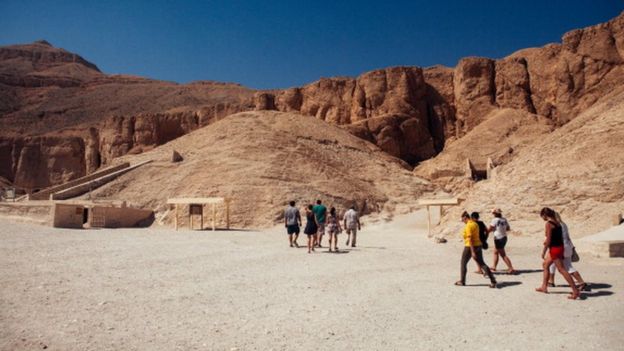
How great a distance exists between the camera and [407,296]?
28.5 feet

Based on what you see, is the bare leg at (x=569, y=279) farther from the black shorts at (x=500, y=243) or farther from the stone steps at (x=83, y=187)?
the stone steps at (x=83, y=187)

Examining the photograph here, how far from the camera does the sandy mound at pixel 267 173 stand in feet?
94.9

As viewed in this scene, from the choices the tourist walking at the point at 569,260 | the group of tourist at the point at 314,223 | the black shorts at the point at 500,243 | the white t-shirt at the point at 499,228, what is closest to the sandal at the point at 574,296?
the tourist walking at the point at 569,260

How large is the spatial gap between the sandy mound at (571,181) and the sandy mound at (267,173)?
33.6ft

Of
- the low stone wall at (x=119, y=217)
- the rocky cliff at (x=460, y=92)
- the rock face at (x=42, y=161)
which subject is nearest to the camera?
the low stone wall at (x=119, y=217)

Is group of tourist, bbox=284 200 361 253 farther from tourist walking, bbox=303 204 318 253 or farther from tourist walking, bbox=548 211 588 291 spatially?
tourist walking, bbox=548 211 588 291

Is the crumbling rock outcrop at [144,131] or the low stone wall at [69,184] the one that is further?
the crumbling rock outcrop at [144,131]

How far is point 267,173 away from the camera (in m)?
31.2

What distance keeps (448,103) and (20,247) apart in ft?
165

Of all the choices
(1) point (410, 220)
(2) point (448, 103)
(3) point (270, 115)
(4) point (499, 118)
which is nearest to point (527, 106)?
(4) point (499, 118)

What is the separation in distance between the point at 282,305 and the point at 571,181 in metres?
14.2

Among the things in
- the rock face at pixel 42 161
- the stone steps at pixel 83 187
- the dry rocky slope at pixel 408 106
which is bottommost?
the stone steps at pixel 83 187

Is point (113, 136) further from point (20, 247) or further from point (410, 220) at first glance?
point (20, 247)

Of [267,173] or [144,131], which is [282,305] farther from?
[144,131]
